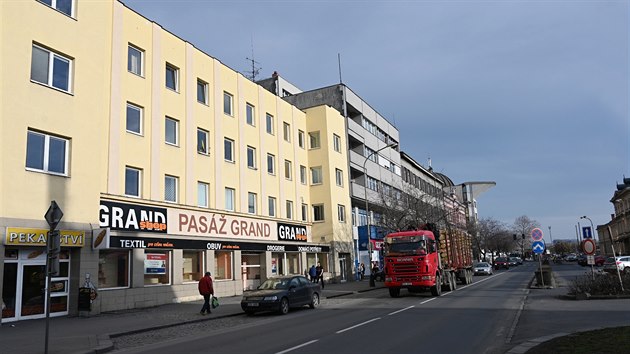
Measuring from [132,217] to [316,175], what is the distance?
69.9 feet

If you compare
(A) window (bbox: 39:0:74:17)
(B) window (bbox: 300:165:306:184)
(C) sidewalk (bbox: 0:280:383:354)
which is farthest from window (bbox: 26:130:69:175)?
(B) window (bbox: 300:165:306:184)

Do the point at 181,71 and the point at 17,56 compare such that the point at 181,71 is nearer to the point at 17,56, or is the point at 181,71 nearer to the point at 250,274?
the point at 17,56

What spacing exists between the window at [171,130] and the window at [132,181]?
277 centimetres

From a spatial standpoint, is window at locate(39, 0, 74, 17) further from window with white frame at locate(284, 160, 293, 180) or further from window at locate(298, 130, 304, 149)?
window at locate(298, 130, 304, 149)

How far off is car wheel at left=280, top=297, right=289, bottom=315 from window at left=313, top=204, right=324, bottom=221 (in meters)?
22.4

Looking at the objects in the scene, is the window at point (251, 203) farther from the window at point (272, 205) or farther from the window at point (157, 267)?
the window at point (157, 267)

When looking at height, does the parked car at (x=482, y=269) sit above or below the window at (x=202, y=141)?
below

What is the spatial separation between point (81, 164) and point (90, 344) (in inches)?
373

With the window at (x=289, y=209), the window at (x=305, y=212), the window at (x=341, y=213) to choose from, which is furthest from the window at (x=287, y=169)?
the window at (x=341, y=213)

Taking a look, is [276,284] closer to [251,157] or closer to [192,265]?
[192,265]

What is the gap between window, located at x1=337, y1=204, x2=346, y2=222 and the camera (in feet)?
139

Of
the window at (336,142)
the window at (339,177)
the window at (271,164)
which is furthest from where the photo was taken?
the window at (336,142)

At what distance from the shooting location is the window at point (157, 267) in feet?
75.9

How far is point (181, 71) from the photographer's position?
2723 cm
